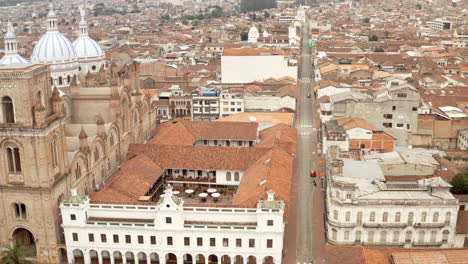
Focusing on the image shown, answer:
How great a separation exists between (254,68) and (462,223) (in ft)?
290

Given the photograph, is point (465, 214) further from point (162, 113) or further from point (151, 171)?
point (162, 113)

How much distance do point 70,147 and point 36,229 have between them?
11.8 metres

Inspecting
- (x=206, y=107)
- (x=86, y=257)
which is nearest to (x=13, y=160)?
(x=86, y=257)

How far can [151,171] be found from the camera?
236ft

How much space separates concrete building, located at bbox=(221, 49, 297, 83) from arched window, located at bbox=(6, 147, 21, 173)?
88743 mm

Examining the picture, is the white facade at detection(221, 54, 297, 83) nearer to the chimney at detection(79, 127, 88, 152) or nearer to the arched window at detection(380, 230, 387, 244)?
the chimney at detection(79, 127, 88, 152)

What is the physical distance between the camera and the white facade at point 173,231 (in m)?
55.0

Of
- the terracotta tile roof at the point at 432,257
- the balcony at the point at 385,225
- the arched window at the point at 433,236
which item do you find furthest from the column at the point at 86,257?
the arched window at the point at 433,236

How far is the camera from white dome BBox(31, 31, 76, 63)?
3246 inches

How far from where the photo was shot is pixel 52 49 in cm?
8262

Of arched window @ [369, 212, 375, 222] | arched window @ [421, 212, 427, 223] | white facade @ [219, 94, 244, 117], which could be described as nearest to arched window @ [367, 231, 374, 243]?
arched window @ [369, 212, 375, 222]

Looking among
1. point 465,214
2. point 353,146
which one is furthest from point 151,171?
point 465,214

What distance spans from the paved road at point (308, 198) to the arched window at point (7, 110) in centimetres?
3499

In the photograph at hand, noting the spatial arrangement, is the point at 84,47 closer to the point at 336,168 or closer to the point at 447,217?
the point at 336,168
